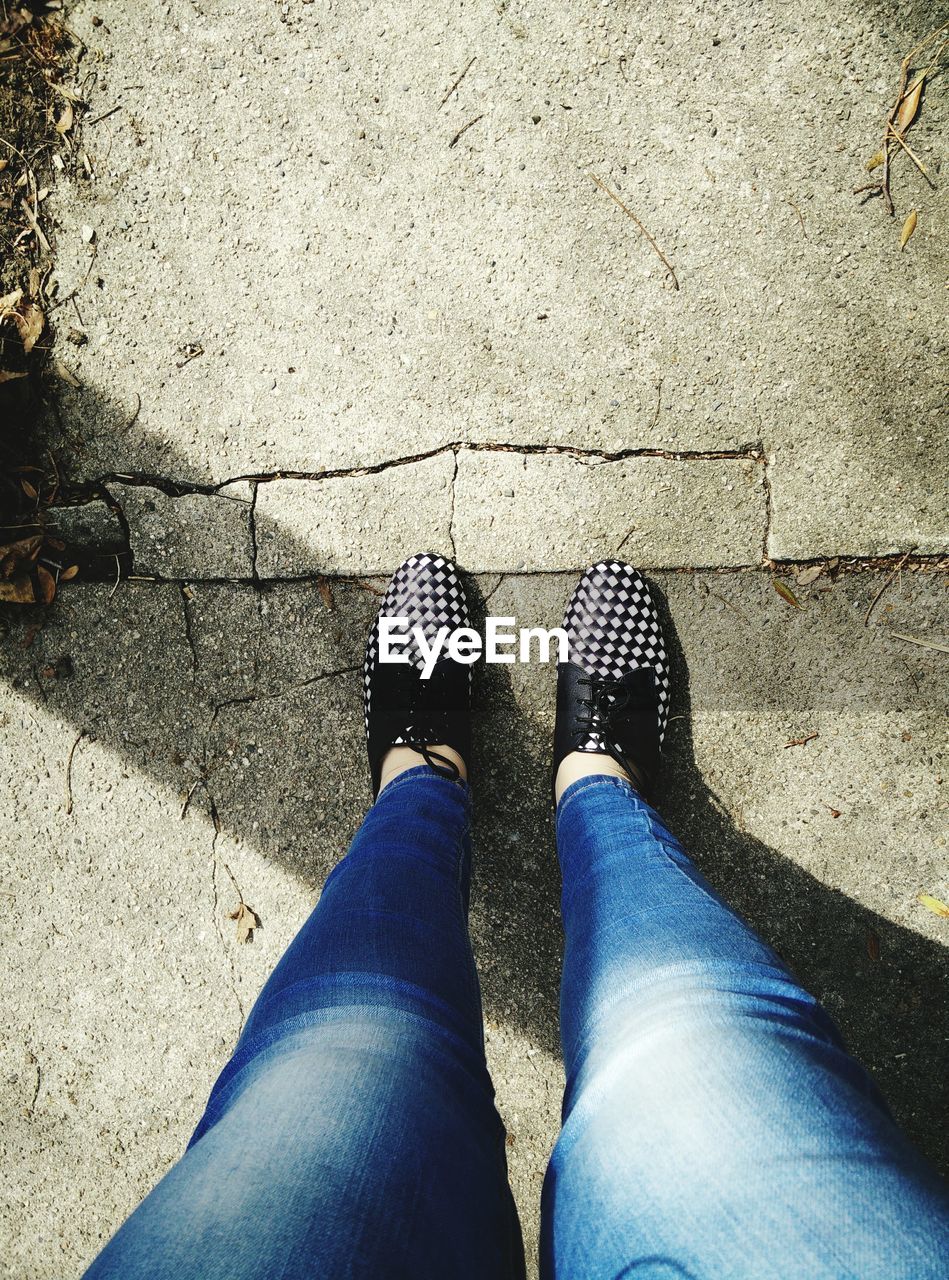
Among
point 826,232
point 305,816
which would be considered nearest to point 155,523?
point 305,816

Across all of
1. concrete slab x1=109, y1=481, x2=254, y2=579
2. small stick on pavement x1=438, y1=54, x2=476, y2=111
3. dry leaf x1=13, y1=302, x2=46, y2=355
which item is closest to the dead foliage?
small stick on pavement x1=438, y1=54, x2=476, y2=111

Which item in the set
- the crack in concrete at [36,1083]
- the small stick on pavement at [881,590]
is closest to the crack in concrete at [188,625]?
the crack in concrete at [36,1083]

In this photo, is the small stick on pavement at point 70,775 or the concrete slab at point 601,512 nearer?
the concrete slab at point 601,512

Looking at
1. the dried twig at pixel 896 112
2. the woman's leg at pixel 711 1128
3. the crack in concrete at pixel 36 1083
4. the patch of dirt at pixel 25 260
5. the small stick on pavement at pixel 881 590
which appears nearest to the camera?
the woman's leg at pixel 711 1128

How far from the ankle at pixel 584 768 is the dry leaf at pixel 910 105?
5.97 feet

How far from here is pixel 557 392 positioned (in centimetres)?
194

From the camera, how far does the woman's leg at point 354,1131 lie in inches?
34.6

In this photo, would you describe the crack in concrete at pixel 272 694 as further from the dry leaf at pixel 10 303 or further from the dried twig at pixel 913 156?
the dried twig at pixel 913 156

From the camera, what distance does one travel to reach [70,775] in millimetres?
2113

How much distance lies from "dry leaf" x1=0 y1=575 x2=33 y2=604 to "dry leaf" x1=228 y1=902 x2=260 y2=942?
1.11m

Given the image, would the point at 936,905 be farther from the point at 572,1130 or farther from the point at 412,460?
the point at 412,460

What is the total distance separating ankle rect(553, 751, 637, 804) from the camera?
191 cm

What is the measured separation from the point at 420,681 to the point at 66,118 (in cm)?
192

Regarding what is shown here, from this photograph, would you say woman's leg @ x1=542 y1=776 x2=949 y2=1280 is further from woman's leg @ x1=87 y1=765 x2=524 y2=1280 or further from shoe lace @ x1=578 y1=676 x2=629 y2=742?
shoe lace @ x1=578 y1=676 x2=629 y2=742
